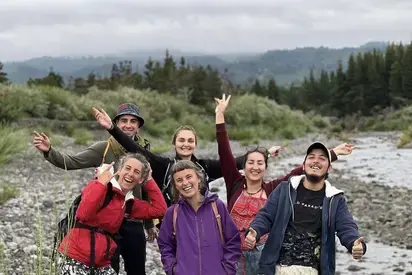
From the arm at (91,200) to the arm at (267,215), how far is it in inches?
39.0

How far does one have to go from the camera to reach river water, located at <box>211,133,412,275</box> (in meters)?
8.14

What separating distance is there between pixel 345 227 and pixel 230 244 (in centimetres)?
74

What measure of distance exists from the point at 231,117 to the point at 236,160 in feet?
90.1

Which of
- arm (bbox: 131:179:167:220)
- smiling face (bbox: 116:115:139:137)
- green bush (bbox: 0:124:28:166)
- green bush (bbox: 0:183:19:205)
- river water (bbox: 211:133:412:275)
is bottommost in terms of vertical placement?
river water (bbox: 211:133:412:275)

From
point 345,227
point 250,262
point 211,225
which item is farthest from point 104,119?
point 345,227

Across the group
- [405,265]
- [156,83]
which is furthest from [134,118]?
[156,83]

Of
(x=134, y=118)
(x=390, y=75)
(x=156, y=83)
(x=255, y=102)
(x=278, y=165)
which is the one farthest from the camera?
(x=390, y=75)

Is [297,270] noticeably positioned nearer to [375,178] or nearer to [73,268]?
[73,268]

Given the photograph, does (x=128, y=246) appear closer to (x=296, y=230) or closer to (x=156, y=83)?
(x=296, y=230)

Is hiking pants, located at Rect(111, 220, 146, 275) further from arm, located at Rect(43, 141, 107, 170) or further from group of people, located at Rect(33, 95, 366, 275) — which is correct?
arm, located at Rect(43, 141, 107, 170)

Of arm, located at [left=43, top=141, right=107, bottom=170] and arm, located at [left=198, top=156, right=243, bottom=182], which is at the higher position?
arm, located at [left=43, top=141, right=107, bottom=170]

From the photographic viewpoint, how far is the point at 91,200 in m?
3.46

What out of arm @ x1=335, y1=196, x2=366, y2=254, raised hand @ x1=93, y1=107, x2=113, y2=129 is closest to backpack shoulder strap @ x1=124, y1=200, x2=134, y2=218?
raised hand @ x1=93, y1=107, x2=113, y2=129

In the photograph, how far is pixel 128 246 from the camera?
160 inches
